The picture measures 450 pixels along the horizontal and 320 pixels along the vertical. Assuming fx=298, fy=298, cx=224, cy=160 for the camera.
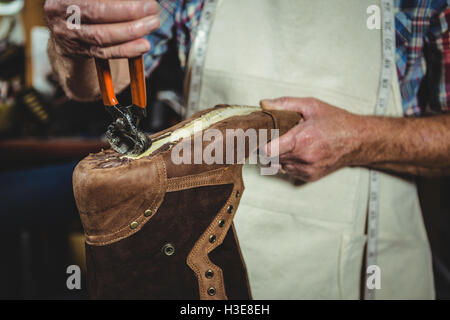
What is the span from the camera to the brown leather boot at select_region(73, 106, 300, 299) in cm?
56

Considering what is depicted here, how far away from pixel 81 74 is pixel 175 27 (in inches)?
16.7

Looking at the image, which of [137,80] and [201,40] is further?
[201,40]

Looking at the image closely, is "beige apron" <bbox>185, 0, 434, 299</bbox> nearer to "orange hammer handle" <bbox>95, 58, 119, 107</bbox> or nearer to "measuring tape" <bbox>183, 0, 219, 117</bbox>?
"measuring tape" <bbox>183, 0, 219, 117</bbox>

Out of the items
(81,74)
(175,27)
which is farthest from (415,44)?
(81,74)

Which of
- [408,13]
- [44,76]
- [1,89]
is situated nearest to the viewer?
[408,13]

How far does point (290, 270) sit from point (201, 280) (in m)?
0.43

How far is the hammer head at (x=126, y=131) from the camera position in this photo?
A: 0.56 metres

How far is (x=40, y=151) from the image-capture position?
1.62 meters

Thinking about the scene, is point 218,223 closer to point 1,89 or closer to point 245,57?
point 245,57

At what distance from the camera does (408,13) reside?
38.0 inches

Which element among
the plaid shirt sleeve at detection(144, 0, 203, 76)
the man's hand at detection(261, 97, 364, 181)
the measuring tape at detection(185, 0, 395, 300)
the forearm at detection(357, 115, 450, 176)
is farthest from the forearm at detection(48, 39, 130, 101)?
the forearm at detection(357, 115, 450, 176)

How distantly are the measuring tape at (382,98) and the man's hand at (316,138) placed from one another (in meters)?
0.18

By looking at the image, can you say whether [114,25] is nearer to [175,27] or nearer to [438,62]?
[175,27]
